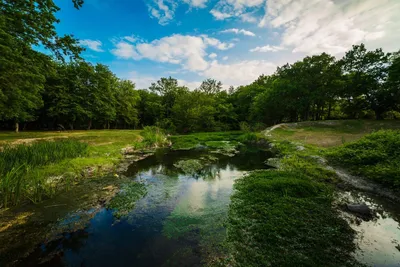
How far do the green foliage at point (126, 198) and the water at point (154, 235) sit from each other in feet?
0.74

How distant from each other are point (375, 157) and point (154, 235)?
439 inches

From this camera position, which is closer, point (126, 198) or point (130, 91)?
point (126, 198)

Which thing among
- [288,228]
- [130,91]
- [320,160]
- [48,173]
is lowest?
[288,228]

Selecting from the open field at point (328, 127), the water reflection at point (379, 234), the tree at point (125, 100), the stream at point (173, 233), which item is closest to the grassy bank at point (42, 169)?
the stream at point (173, 233)

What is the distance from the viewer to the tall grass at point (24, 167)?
19.5 ft

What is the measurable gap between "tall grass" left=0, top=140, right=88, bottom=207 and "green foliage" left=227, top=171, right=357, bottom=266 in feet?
25.1

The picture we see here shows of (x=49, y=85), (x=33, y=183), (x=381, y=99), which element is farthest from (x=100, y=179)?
(x=381, y=99)

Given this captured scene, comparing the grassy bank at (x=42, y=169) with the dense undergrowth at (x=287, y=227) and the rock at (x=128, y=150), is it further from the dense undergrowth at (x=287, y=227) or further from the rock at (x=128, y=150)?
the dense undergrowth at (x=287, y=227)

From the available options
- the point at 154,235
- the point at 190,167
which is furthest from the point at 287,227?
the point at 190,167

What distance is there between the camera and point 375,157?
28.3 ft

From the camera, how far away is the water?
13.5 ft

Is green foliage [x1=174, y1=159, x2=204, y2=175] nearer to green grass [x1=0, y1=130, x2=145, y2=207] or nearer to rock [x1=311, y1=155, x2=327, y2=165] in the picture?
green grass [x1=0, y1=130, x2=145, y2=207]

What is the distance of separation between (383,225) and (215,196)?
218 inches

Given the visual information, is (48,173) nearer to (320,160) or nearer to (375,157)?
(320,160)
